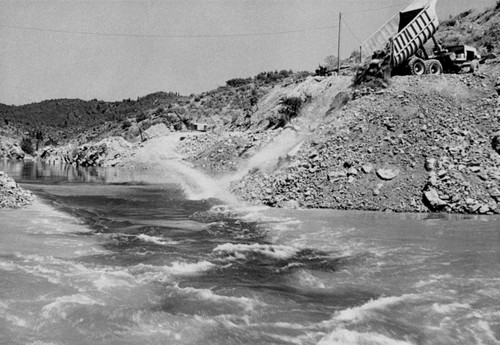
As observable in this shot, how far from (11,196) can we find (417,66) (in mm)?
16262

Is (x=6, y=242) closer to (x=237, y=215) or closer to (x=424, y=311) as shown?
(x=237, y=215)

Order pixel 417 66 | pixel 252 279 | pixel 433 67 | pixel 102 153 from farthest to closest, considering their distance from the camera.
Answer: pixel 102 153 → pixel 433 67 → pixel 417 66 → pixel 252 279

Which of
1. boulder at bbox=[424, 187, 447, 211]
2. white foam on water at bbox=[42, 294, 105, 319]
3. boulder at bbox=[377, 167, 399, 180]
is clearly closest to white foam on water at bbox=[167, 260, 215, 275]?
white foam on water at bbox=[42, 294, 105, 319]

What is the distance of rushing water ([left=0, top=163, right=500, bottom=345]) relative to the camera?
5.76 m

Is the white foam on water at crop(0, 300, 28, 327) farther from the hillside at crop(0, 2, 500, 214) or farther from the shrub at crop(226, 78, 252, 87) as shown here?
the shrub at crop(226, 78, 252, 87)

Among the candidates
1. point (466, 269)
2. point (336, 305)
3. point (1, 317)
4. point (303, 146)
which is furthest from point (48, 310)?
point (303, 146)

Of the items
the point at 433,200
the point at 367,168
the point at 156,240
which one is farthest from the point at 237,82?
the point at 156,240

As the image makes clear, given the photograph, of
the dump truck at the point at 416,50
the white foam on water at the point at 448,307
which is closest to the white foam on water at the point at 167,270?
the white foam on water at the point at 448,307

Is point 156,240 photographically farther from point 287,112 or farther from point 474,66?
point 474,66

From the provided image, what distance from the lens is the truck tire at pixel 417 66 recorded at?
19.2 meters

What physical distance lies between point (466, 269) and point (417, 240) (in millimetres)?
2197

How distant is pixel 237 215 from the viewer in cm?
1383

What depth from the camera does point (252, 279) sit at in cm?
775

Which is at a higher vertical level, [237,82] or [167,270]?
[237,82]
